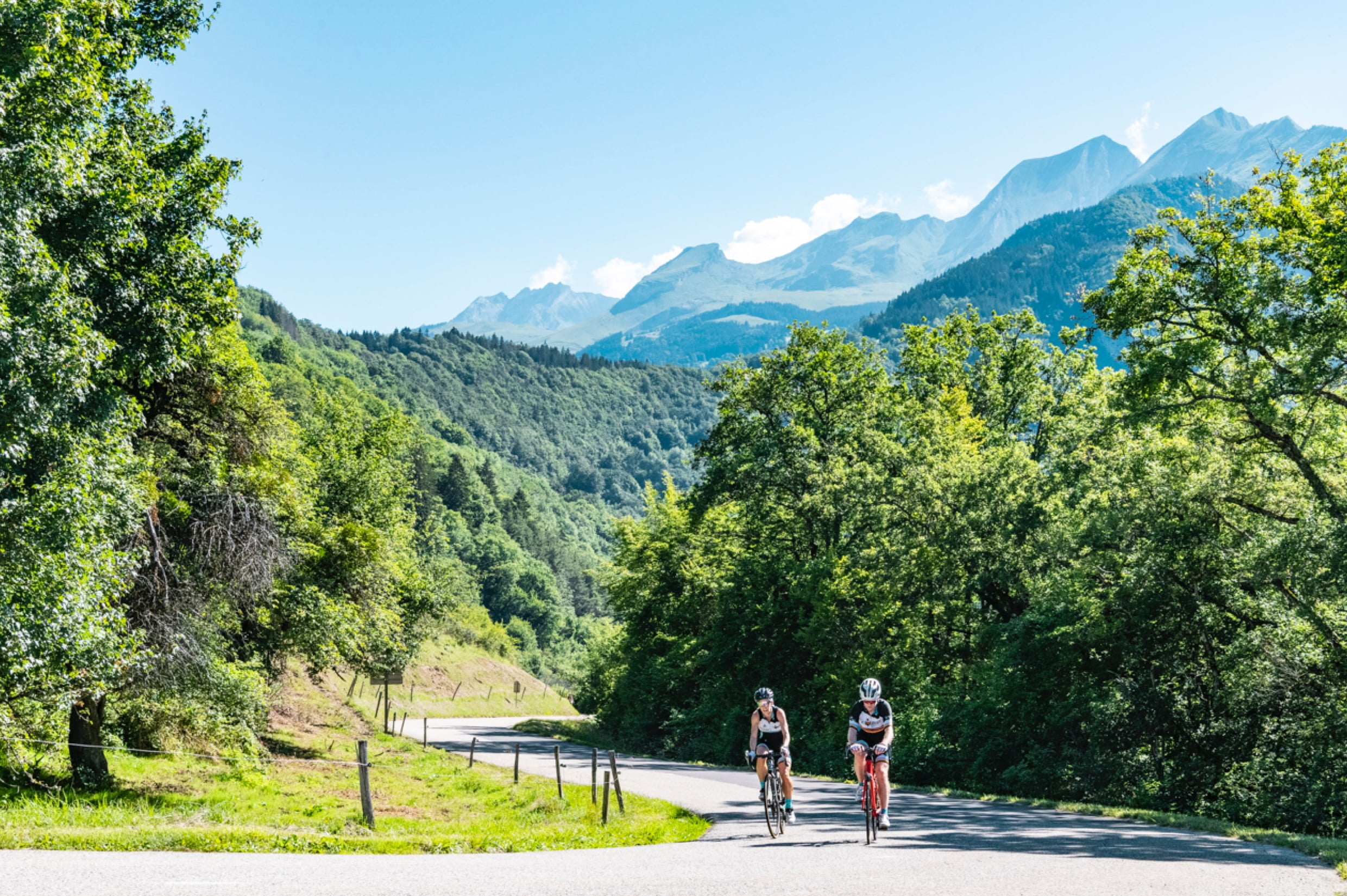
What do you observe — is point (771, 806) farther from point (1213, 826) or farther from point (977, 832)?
point (1213, 826)

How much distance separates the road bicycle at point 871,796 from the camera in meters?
11.7

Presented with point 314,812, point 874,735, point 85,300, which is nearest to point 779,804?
point 874,735

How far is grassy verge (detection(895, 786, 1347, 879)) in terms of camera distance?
35.3ft

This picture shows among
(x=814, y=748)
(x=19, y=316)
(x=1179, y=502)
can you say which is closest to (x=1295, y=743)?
(x=1179, y=502)

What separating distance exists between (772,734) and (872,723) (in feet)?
5.44

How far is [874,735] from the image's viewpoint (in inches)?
469

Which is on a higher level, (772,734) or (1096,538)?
(1096,538)

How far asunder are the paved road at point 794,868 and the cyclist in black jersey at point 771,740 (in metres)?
0.67

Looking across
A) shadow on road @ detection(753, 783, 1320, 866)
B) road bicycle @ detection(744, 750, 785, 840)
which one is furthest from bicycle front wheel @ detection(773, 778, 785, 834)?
shadow on road @ detection(753, 783, 1320, 866)

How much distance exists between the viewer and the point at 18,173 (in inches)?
468

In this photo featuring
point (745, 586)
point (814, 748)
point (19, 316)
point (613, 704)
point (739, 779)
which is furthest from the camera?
point (613, 704)

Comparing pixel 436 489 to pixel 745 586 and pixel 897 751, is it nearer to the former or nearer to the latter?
pixel 745 586

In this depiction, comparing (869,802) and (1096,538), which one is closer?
(869,802)

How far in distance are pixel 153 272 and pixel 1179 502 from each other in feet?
64.3
